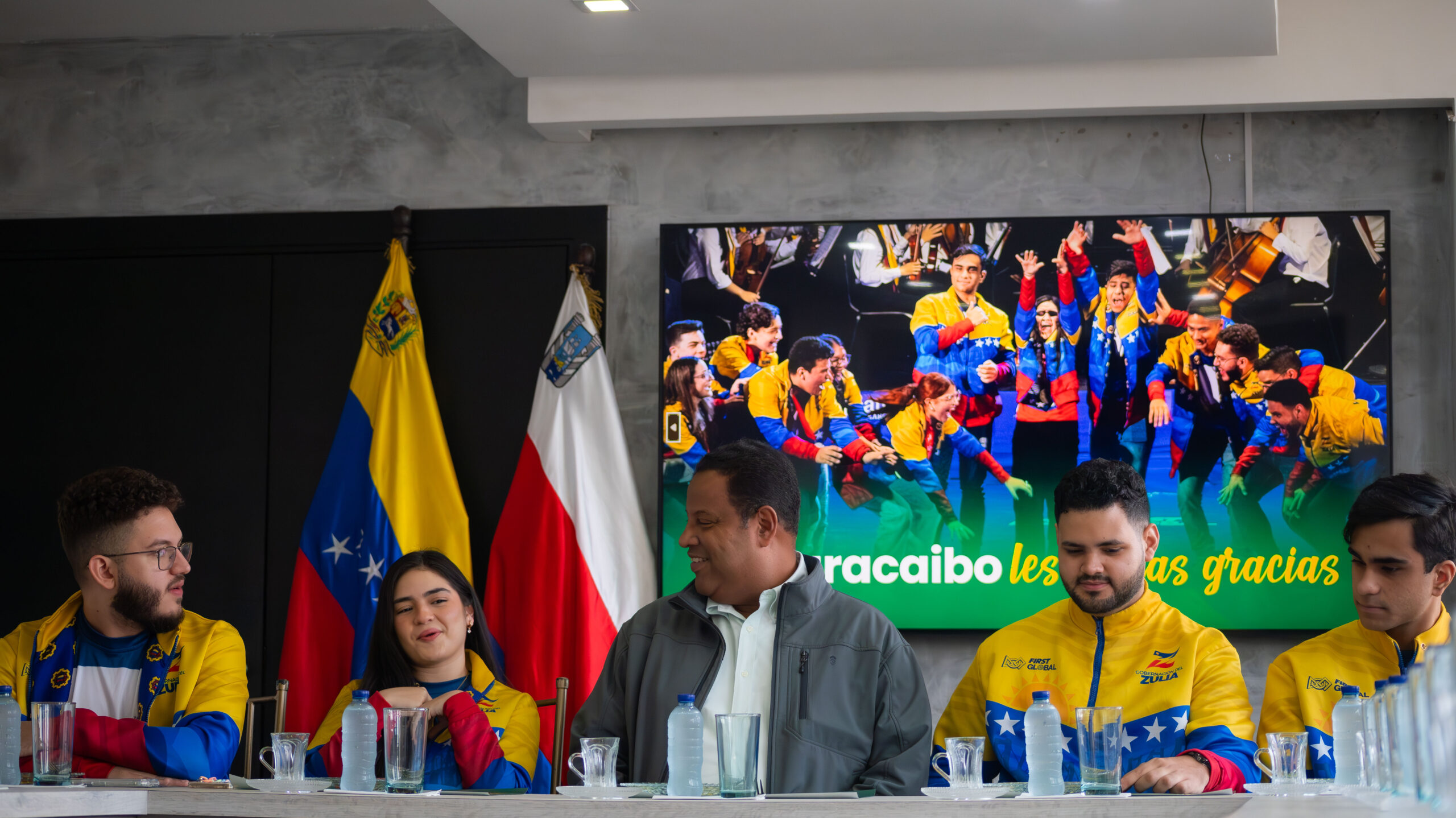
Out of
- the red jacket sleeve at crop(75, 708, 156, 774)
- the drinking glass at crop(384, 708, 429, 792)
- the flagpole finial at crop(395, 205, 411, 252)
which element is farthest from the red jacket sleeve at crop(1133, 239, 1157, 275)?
the red jacket sleeve at crop(75, 708, 156, 774)

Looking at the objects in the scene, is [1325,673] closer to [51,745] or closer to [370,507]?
[51,745]

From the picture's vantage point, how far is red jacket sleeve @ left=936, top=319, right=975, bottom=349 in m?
3.88

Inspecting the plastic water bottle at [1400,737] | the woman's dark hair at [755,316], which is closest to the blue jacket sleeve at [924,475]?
the woman's dark hair at [755,316]

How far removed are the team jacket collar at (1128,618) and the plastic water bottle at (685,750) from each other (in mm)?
897

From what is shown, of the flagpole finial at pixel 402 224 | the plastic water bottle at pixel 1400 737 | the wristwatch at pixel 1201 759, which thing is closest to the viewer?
the plastic water bottle at pixel 1400 737

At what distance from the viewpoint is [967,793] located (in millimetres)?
2125

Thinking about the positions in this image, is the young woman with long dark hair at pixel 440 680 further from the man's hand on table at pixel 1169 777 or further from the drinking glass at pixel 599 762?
the man's hand on table at pixel 1169 777

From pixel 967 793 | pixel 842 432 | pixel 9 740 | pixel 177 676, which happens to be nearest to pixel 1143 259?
pixel 842 432

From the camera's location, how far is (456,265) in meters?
4.28

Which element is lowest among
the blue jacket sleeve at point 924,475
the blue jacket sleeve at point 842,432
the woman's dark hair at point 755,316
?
the blue jacket sleeve at point 924,475

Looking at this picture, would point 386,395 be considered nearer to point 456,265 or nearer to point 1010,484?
point 456,265

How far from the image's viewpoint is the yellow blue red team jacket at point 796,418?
12.8 ft

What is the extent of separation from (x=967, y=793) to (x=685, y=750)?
479 millimetres

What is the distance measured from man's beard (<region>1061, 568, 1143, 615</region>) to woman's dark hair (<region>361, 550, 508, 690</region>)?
51.4 inches
